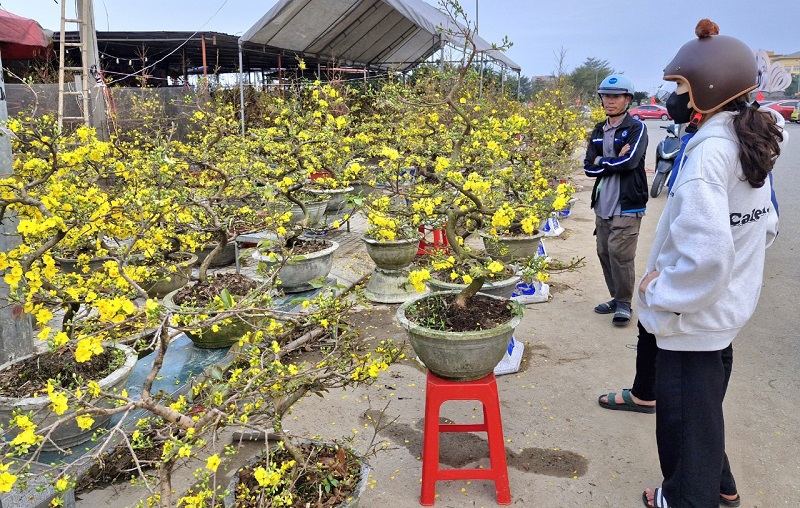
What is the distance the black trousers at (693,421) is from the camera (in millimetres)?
1870

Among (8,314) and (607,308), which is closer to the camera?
(8,314)

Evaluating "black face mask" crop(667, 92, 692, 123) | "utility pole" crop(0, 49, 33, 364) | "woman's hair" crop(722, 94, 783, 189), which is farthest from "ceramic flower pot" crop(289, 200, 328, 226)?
"woman's hair" crop(722, 94, 783, 189)

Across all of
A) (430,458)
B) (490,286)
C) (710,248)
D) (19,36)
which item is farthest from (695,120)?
(19,36)

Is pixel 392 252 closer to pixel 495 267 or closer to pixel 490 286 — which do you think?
pixel 490 286

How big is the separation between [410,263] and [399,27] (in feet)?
30.2

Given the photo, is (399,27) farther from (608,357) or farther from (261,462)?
(261,462)

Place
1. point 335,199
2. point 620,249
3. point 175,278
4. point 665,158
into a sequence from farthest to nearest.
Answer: point 665,158, point 335,199, point 175,278, point 620,249

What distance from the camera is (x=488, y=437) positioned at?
2295 millimetres

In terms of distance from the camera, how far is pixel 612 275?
4.05 metres

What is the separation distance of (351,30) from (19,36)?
5.70 metres

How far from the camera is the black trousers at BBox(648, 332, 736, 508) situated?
187 cm

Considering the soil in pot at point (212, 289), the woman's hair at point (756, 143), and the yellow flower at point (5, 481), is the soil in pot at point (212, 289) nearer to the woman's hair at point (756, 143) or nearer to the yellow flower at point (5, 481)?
the yellow flower at point (5, 481)

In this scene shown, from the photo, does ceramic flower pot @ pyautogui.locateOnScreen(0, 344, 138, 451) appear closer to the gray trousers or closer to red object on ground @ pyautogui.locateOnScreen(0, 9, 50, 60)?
the gray trousers

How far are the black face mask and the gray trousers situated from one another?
6.42 feet
